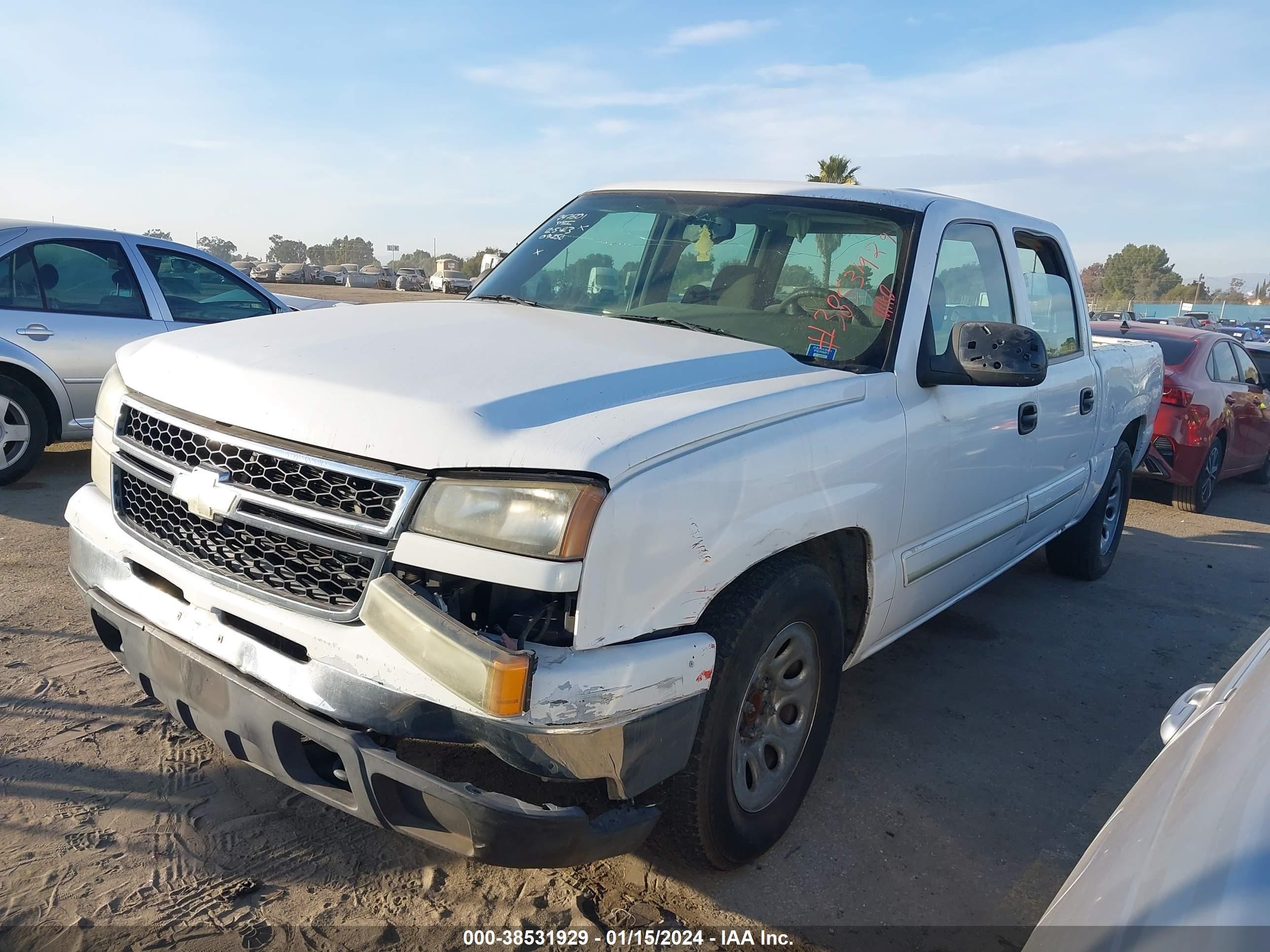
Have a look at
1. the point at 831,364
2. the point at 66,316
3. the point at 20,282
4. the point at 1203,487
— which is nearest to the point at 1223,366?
the point at 1203,487

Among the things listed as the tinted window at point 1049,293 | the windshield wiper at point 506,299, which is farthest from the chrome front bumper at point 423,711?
the tinted window at point 1049,293

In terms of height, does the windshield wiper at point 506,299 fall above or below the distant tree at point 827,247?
below

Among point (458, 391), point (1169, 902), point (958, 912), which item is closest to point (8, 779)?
point (458, 391)

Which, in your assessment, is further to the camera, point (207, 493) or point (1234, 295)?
point (1234, 295)

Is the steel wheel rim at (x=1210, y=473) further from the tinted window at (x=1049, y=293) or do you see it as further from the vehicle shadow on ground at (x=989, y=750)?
the tinted window at (x=1049, y=293)

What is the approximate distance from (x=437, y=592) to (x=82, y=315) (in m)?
5.32

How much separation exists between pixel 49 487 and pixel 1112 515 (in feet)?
21.7

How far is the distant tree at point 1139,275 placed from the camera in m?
82.6

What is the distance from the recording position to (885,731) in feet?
12.3

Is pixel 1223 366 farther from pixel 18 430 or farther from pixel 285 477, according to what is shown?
pixel 18 430

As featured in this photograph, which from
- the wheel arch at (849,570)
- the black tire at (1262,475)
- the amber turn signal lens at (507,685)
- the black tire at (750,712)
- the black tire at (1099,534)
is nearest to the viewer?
the amber turn signal lens at (507,685)

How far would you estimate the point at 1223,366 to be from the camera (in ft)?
29.5

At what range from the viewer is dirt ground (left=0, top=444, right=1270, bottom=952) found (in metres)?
2.44

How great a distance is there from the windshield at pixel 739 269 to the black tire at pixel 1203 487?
644cm
